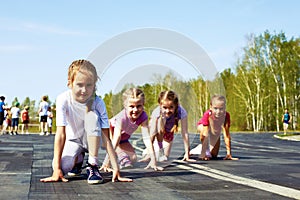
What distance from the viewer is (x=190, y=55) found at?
5.60m

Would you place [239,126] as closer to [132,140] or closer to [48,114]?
[48,114]

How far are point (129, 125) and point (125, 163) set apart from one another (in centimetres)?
94

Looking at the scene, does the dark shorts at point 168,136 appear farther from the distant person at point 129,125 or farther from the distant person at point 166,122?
the distant person at point 129,125

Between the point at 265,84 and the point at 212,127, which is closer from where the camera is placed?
the point at 212,127

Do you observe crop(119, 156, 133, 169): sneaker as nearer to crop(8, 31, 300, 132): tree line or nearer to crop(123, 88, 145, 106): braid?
crop(123, 88, 145, 106): braid

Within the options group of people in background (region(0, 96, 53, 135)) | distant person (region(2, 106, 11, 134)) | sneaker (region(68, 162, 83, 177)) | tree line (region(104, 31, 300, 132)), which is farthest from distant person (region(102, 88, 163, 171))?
tree line (region(104, 31, 300, 132))

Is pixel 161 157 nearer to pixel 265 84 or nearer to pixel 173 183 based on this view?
pixel 173 183

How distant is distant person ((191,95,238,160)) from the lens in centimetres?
718

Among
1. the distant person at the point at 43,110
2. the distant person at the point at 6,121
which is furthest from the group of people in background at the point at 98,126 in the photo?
the distant person at the point at 6,121

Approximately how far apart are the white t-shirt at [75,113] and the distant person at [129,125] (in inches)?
14.5

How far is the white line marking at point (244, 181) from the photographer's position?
446cm

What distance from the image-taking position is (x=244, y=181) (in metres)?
5.22

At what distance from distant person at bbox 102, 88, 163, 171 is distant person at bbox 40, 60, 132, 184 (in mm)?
373

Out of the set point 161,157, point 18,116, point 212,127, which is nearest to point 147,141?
point 161,157
